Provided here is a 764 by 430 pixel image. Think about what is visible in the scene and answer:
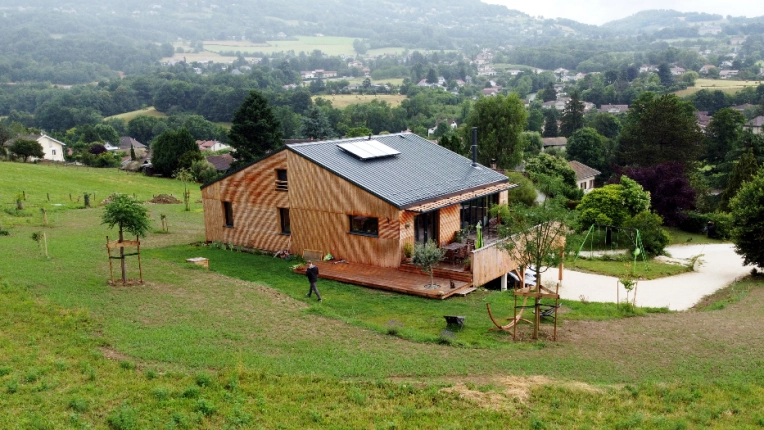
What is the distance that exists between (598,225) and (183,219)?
2280 cm

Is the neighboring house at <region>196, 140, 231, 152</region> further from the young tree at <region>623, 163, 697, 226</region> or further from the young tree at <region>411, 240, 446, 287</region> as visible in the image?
the young tree at <region>411, 240, 446, 287</region>

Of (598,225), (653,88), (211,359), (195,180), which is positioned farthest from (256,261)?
(653,88)

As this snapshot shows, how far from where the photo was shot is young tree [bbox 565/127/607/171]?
69188mm

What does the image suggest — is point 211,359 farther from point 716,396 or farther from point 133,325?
point 716,396

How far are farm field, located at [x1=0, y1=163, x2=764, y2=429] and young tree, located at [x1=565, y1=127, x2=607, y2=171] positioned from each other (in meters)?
49.4

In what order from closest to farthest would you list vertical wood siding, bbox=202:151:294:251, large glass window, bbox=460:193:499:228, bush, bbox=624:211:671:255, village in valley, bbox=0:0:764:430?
1. village in valley, bbox=0:0:764:430
2. vertical wood siding, bbox=202:151:294:251
3. large glass window, bbox=460:193:499:228
4. bush, bbox=624:211:671:255

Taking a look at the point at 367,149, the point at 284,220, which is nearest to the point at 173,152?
the point at 284,220

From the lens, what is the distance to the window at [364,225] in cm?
2317

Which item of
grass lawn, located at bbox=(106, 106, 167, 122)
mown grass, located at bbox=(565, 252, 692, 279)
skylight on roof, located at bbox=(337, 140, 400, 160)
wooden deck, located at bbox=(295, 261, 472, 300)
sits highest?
grass lawn, located at bbox=(106, 106, 167, 122)

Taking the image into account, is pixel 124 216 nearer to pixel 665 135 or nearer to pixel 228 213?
pixel 228 213

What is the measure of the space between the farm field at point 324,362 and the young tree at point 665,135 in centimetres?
3578

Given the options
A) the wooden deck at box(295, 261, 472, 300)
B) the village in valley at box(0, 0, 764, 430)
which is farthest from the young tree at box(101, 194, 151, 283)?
the wooden deck at box(295, 261, 472, 300)

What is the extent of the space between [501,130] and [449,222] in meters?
34.2

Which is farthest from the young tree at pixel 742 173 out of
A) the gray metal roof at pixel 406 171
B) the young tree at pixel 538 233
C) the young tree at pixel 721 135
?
the young tree at pixel 538 233
